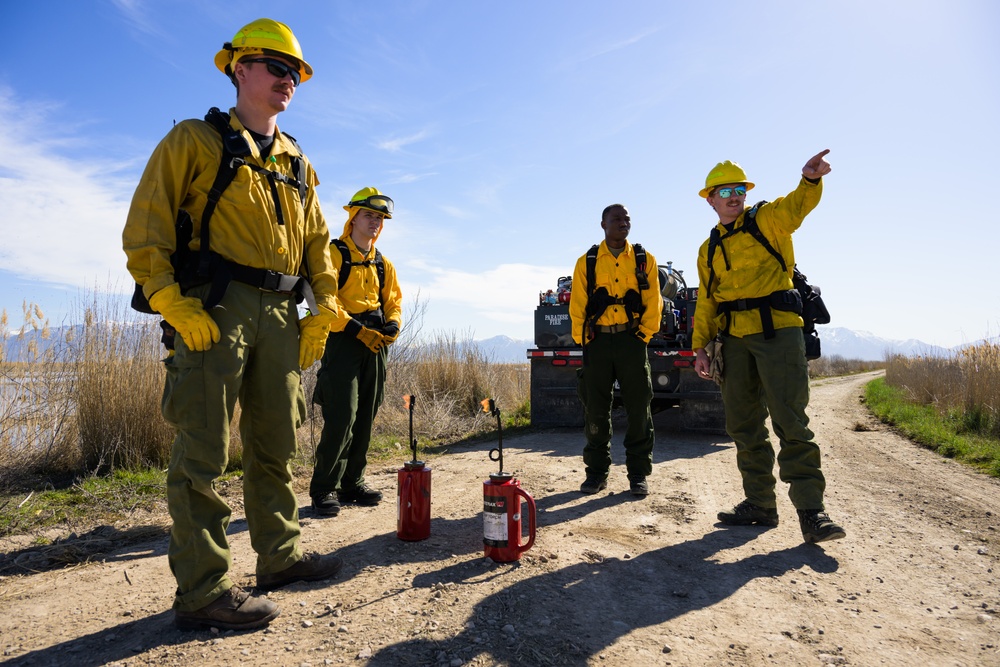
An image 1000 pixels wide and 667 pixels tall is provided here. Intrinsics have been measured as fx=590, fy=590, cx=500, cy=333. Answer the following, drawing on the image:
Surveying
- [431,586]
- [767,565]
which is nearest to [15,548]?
[431,586]

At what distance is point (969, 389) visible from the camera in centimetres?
902

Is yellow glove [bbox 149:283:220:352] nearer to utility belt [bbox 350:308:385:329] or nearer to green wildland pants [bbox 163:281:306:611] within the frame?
green wildland pants [bbox 163:281:306:611]

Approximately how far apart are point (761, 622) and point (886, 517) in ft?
7.52

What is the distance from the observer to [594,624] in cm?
250

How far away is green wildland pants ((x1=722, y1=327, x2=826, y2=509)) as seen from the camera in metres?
3.62

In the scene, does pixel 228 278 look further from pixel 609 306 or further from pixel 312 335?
pixel 609 306

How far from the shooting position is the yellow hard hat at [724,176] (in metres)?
4.02

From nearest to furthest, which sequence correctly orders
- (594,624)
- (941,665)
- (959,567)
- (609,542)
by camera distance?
(941,665) < (594,624) < (959,567) < (609,542)

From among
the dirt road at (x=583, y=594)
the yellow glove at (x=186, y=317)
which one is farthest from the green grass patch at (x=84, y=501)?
the yellow glove at (x=186, y=317)

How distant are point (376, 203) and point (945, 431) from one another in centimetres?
818

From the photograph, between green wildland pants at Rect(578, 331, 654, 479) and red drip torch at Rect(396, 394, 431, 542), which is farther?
green wildland pants at Rect(578, 331, 654, 479)

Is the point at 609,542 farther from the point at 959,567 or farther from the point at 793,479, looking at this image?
the point at 959,567

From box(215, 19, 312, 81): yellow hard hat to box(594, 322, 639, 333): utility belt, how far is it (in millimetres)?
A: 3005

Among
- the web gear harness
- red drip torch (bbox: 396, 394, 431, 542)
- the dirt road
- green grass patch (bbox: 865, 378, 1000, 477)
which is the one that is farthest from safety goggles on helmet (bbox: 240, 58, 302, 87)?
green grass patch (bbox: 865, 378, 1000, 477)
